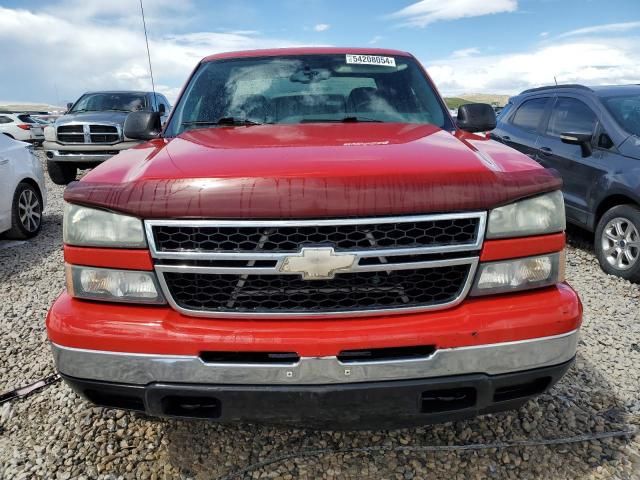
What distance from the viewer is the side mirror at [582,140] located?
5020 millimetres

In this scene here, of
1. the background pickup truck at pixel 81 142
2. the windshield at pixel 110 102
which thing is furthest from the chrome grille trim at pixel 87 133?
the windshield at pixel 110 102

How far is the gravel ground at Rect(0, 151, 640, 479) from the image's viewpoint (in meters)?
2.13

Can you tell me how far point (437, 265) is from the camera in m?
1.69

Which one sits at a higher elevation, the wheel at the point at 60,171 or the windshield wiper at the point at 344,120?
the windshield wiper at the point at 344,120

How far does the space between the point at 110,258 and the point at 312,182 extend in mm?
752

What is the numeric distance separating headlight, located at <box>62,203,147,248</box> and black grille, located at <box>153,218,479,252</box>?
8cm

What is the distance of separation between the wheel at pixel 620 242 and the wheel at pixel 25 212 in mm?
6403

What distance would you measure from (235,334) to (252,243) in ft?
1.00

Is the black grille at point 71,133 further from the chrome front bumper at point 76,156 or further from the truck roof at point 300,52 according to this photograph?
the truck roof at point 300,52

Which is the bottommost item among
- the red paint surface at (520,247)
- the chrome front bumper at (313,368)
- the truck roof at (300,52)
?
the chrome front bumper at (313,368)

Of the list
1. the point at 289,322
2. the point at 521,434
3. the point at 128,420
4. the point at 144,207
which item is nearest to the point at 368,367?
the point at 289,322

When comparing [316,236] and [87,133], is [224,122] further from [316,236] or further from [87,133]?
[87,133]

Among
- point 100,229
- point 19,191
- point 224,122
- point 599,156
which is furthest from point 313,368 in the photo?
point 19,191

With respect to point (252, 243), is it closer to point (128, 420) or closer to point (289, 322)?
point (289, 322)
